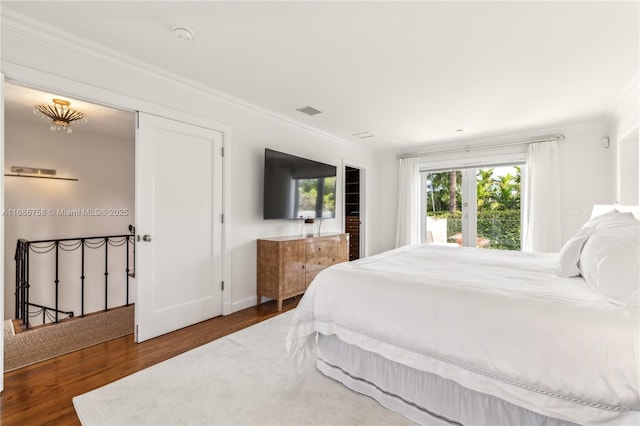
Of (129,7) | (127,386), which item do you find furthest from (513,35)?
(127,386)

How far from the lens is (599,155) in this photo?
4.04m

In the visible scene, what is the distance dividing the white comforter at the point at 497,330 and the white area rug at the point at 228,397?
242mm

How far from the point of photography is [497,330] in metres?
1.31

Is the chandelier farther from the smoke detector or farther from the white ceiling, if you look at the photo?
the smoke detector

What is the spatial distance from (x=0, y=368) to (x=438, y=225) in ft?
A: 18.7

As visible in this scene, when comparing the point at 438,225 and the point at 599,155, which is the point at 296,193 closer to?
the point at 438,225

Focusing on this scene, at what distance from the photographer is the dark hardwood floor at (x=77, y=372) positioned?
1.67 metres

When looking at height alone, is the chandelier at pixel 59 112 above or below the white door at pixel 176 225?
above

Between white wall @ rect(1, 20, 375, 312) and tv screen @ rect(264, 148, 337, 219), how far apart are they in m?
0.15

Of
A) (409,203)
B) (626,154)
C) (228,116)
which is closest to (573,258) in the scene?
(626,154)

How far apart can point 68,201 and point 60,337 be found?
248cm

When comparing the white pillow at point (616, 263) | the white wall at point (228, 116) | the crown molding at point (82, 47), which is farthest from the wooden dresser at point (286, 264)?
the white pillow at point (616, 263)
